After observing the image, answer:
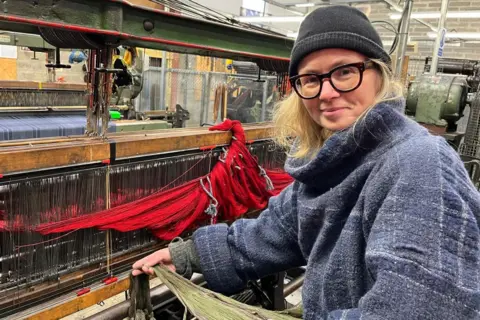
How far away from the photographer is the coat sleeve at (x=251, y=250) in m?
1.26

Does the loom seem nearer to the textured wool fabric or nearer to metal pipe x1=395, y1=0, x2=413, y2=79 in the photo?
the textured wool fabric

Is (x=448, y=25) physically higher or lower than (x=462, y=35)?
higher

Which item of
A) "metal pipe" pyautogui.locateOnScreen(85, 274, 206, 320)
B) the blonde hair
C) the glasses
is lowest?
"metal pipe" pyautogui.locateOnScreen(85, 274, 206, 320)

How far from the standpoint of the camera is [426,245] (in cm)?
65

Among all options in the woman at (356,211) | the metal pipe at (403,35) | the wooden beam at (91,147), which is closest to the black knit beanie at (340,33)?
the woman at (356,211)

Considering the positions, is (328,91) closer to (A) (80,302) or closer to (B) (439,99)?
(A) (80,302)

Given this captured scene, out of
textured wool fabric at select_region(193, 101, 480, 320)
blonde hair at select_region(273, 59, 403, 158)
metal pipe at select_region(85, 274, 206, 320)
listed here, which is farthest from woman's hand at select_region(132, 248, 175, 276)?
blonde hair at select_region(273, 59, 403, 158)

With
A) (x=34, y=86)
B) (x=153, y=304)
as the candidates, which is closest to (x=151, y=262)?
(x=153, y=304)

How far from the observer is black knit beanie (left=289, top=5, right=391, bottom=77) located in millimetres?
899

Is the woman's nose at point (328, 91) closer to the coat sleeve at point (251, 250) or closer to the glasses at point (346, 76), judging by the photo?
the glasses at point (346, 76)

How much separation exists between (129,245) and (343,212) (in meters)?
1.30

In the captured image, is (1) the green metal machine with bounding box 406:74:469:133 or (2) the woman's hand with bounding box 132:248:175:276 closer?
(2) the woman's hand with bounding box 132:248:175:276

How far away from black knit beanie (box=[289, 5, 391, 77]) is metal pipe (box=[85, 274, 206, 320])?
34.9 inches

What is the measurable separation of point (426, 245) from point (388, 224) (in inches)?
2.7
